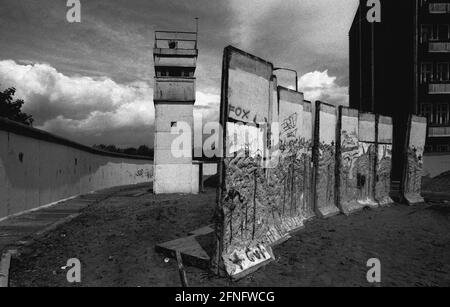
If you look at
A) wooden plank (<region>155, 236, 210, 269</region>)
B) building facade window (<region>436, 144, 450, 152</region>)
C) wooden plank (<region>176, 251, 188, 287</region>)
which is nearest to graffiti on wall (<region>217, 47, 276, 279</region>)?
wooden plank (<region>155, 236, 210, 269</region>)

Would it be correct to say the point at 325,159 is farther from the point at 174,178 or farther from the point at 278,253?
the point at 174,178

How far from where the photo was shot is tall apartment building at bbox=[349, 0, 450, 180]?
21.4 metres

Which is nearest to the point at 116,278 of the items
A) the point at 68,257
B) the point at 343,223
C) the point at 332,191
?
the point at 68,257

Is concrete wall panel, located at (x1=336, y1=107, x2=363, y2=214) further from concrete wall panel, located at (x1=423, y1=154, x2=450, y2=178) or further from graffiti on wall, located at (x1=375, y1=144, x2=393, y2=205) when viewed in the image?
concrete wall panel, located at (x1=423, y1=154, x2=450, y2=178)

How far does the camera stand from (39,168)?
10078 millimetres

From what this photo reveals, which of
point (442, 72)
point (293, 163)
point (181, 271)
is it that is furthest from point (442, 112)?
point (181, 271)

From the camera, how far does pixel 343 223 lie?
281 inches

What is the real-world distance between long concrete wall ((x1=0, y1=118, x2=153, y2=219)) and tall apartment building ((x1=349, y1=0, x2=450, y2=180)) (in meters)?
18.6

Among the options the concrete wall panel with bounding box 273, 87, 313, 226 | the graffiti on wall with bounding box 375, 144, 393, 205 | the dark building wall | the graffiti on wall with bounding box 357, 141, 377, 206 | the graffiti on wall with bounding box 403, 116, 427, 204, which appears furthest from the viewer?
the dark building wall

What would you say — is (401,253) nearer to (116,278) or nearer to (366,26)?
(116,278)

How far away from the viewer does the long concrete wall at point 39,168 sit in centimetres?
793

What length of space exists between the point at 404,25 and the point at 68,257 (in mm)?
25133

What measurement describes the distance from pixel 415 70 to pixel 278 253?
71.0ft

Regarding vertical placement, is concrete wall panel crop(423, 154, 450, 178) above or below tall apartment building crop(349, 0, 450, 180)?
below
